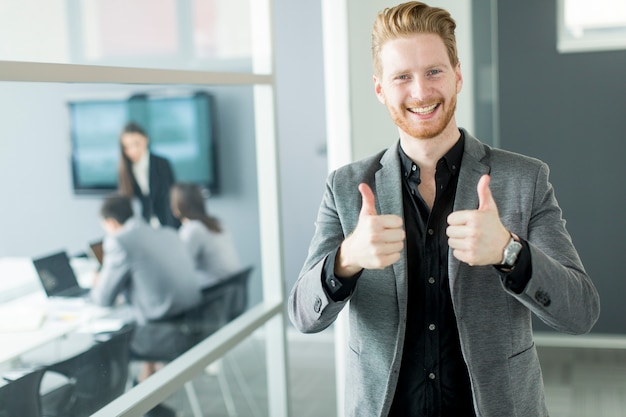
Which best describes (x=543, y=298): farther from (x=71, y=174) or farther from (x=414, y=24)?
(x=71, y=174)

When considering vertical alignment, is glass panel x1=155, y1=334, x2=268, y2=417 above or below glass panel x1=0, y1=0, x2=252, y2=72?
below

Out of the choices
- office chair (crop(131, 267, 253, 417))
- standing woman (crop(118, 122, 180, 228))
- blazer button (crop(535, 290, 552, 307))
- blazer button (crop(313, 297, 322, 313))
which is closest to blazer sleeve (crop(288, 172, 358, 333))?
blazer button (crop(313, 297, 322, 313))

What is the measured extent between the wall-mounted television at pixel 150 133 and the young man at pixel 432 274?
3.82 meters

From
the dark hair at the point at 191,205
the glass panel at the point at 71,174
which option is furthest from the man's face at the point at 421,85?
the dark hair at the point at 191,205

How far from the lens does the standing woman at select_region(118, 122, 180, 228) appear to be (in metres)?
4.71

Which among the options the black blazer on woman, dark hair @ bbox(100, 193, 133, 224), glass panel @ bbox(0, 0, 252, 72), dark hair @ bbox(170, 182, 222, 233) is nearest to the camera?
dark hair @ bbox(100, 193, 133, 224)

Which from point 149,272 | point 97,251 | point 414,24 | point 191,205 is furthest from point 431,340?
point 191,205

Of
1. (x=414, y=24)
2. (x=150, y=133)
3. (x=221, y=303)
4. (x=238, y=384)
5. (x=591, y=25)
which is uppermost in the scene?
(x=591, y=25)

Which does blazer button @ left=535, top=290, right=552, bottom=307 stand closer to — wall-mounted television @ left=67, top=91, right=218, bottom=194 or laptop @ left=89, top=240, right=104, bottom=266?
laptop @ left=89, top=240, right=104, bottom=266

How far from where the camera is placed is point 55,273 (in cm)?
260

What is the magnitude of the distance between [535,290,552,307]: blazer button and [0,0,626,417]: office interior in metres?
1.03

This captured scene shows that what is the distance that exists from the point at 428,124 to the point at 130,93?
4171 millimetres

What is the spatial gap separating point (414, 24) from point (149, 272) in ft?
7.97

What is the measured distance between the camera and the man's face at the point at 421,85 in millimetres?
1495
